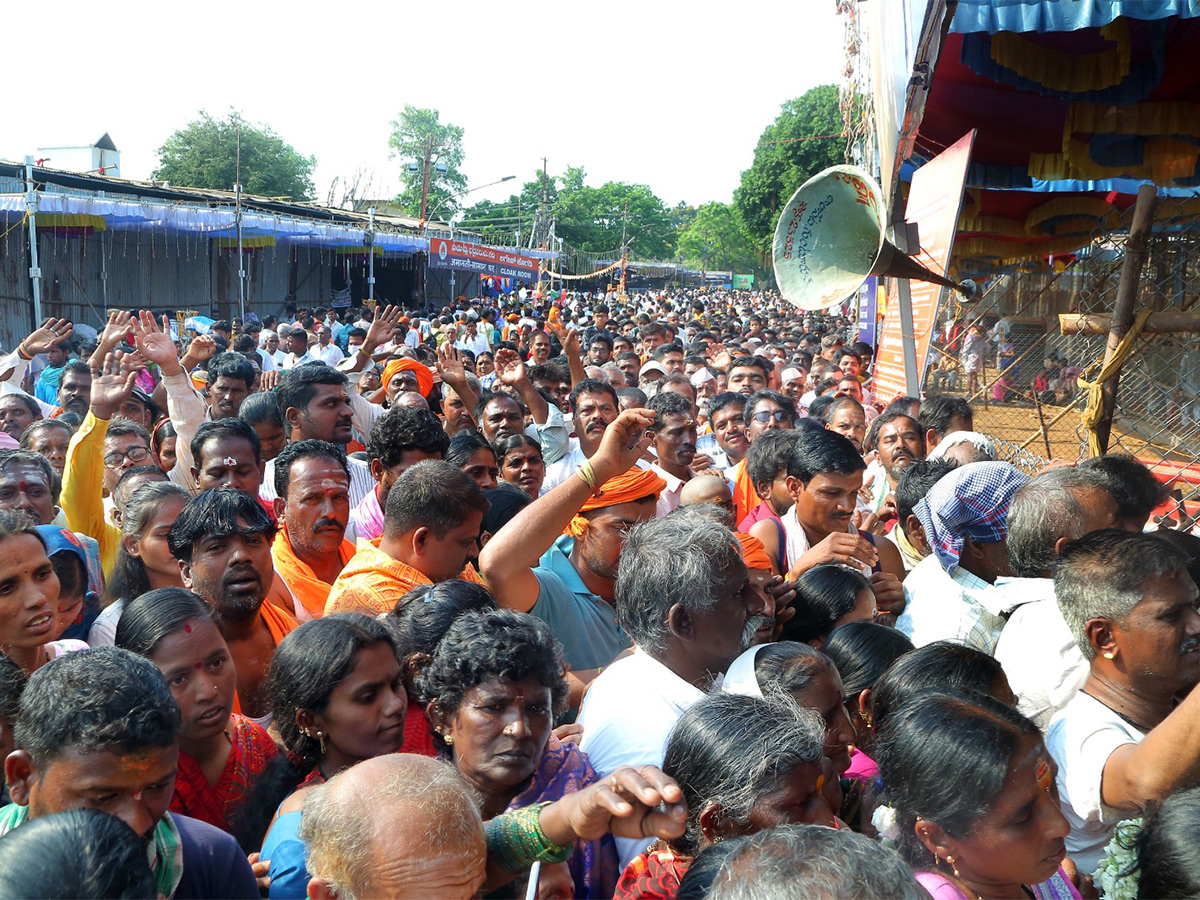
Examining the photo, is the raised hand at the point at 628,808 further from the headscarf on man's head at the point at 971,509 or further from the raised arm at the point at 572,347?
the raised arm at the point at 572,347

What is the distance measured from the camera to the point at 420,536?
304cm

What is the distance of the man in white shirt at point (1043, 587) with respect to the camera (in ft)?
8.39

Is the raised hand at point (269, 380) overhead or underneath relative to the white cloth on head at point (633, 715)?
overhead

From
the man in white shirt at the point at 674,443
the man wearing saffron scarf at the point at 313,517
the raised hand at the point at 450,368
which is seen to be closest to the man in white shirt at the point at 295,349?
the raised hand at the point at 450,368

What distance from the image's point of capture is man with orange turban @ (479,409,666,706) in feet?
9.30

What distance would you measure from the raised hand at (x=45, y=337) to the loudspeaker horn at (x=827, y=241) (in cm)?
459

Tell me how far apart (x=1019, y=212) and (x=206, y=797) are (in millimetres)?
8591

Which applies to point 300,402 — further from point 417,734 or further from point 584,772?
point 584,772

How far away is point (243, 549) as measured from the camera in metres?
2.92

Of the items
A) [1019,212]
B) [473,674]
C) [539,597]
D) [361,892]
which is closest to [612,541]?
[539,597]

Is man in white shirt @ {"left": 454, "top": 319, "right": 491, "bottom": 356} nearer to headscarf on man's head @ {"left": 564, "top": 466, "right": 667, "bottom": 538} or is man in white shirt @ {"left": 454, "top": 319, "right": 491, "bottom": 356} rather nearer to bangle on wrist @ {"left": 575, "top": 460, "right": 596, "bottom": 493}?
headscarf on man's head @ {"left": 564, "top": 466, "right": 667, "bottom": 538}

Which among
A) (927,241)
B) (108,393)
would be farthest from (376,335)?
(927,241)

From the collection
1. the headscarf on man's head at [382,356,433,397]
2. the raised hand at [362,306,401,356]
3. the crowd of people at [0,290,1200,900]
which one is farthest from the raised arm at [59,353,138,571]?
A: the raised hand at [362,306,401,356]

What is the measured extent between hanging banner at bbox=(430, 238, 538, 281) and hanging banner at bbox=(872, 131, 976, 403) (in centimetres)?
1893
